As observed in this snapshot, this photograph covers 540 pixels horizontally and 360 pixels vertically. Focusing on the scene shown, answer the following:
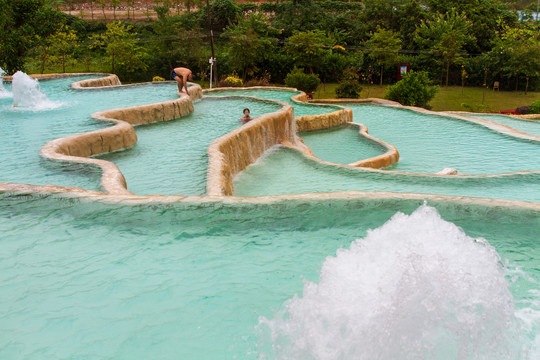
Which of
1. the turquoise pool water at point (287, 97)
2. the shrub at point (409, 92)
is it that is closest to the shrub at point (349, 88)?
the shrub at point (409, 92)

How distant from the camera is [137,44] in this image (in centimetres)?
3294

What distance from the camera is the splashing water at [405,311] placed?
273cm

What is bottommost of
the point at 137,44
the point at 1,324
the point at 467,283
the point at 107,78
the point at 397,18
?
the point at 1,324

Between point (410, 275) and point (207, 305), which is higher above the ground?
point (410, 275)

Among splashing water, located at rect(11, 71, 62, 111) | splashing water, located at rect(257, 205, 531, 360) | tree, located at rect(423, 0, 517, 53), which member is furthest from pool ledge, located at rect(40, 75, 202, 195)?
tree, located at rect(423, 0, 517, 53)

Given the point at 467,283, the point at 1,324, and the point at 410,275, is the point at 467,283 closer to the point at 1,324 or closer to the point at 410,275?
the point at 410,275

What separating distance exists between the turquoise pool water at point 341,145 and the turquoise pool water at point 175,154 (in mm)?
1394

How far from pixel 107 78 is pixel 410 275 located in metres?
14.4

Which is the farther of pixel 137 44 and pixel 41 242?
pixel 137 44

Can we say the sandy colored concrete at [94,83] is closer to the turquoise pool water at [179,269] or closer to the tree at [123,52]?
the turquoise pool water at [179,269]

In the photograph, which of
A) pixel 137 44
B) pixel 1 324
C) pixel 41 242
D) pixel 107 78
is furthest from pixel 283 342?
pixel 137 44

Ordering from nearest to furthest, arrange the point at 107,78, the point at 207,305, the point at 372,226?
the point at 207,305 → the point at 372,226 → the point at 107,78

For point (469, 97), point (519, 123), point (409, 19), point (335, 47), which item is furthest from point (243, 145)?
point (409, 19)

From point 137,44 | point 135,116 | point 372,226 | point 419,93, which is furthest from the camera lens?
point 137,44
